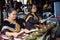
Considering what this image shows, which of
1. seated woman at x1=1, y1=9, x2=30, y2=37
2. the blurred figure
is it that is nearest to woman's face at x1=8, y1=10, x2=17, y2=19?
seated woman at x1=1, y1=9, x2=30, y2=37

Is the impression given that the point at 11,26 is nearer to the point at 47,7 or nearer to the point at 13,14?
the point at 13,14

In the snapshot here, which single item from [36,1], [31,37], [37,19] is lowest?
[31,37]

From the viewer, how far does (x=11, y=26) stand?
1.20m

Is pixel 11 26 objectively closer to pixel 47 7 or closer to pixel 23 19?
pixel 23 19

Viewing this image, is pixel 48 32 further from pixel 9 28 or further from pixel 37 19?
pixel 9 28

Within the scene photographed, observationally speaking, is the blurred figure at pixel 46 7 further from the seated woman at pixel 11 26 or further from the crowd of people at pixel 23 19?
the seated woman at pixel 11 26

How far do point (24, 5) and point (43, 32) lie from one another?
8.2 inches

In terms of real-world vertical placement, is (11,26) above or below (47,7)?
below

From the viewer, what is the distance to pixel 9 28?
1198 millimetres

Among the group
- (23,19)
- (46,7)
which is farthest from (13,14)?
(46,7)

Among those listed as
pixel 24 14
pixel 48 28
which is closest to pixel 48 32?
pixel 48 28

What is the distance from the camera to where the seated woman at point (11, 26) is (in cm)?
119

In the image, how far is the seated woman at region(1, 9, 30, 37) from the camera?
3.92 ft

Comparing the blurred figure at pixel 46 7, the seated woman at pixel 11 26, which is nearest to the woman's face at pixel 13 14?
the seated woman at pixel 11 26
